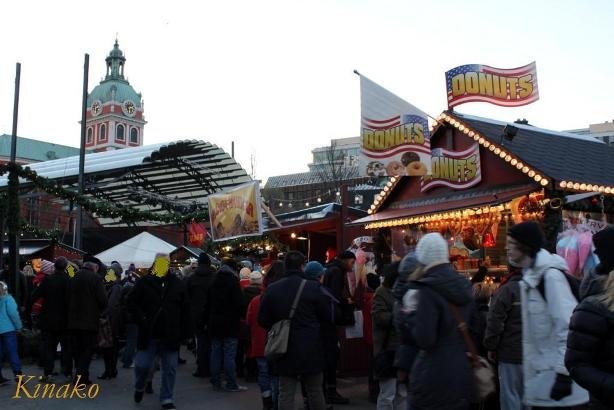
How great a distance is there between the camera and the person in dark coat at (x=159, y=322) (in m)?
7.54

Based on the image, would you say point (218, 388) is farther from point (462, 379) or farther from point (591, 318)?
point (591, 318)

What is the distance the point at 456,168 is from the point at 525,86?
2.12 meters

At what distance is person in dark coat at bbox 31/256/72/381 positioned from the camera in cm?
922

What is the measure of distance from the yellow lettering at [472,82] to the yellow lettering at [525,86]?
876mm

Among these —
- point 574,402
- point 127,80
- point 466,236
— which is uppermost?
point 127,80

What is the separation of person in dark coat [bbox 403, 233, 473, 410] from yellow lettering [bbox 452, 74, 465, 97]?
29.9ft

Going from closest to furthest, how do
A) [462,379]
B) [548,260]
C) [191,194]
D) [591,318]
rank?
[591,318] < [462,379] < [548,260] < [191,194]

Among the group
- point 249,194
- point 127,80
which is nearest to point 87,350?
point 249,194

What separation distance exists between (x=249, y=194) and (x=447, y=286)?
852cm

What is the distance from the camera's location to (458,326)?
150 inches

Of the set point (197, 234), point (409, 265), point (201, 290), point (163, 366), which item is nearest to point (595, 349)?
point (409, 265)

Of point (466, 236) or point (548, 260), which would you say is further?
point (466, 236)

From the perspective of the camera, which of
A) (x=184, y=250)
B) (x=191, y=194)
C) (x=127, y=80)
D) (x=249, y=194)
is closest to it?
(x=249, y=194)

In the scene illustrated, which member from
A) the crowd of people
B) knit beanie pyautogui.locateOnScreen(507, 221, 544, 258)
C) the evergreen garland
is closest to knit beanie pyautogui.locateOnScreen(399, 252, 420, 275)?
the crowd of people
